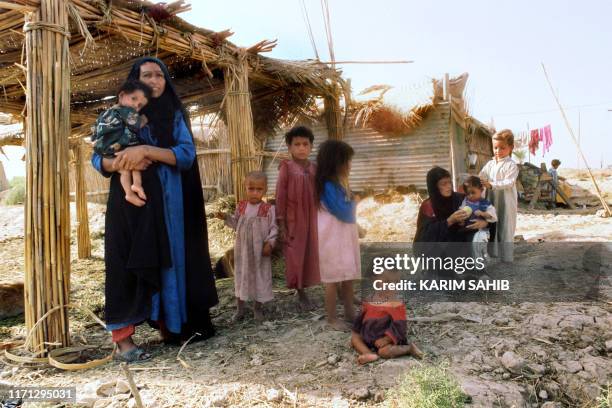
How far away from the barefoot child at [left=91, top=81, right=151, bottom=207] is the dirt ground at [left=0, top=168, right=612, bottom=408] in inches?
41.0

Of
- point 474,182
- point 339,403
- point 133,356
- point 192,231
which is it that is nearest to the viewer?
point 339,403

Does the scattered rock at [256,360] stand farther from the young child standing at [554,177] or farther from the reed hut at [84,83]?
the young child standing at [554,177]

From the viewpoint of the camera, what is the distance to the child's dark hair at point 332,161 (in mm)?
2994

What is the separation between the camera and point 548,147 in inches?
557

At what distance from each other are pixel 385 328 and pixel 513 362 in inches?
26.7

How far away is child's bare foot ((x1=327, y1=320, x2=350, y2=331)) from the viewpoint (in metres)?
2.90

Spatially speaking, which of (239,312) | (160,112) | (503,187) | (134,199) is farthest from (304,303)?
(503,187)

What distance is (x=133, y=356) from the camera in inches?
104

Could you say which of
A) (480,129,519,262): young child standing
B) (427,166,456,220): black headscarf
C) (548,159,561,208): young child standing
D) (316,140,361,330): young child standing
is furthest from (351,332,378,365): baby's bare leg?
(548,159,561,208): young child standing

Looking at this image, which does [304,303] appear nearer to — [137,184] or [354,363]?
[354,363]

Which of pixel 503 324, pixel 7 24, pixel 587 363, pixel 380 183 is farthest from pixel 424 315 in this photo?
pixel 380 183

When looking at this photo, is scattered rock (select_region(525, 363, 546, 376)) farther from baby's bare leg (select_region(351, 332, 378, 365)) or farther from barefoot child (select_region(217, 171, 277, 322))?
barefoot child (select_region(217, 171, 277, 322))

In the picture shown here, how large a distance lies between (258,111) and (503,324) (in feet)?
13.5

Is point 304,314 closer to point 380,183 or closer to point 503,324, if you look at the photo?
point 503,324
